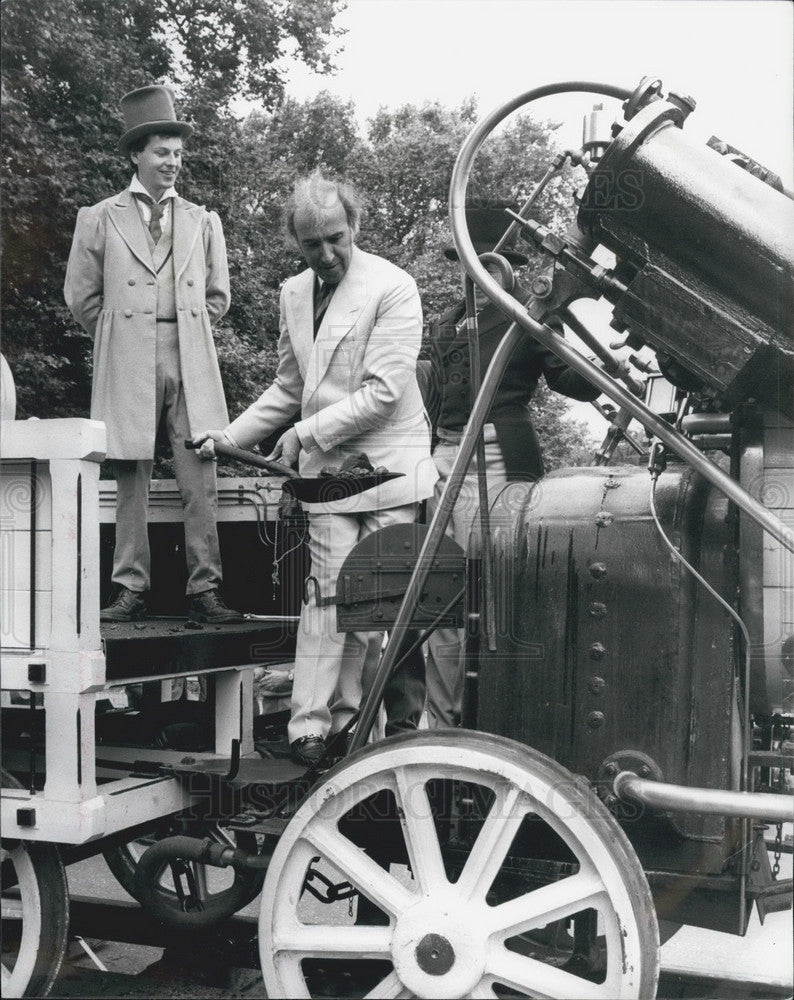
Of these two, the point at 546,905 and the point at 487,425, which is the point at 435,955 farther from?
the point at 487,425

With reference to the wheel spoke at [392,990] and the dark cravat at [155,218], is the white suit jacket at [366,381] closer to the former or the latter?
the dark cravat at [155,218]

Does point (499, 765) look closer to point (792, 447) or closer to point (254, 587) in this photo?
point (792, 447)

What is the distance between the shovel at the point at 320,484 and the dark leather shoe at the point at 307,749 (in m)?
0.71

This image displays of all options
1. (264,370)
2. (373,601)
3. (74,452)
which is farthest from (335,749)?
(264,370)

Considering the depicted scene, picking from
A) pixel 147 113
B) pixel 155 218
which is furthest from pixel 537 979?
pixel 147 113

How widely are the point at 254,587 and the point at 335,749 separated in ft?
3.28

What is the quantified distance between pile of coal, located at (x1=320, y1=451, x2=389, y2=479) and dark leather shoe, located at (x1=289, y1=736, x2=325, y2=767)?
772 millimetres

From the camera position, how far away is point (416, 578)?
2.56 metres

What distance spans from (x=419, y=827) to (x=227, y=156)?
4613 mm

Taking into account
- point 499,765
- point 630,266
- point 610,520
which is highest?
point 630,266

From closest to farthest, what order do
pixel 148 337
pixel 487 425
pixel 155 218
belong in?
1. pixel 487 425
2. pixel 148 337
3. pixel 155 218

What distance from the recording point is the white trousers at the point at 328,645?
323 centimetres

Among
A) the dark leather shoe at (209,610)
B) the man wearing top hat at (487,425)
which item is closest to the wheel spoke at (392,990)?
the man wearing top hat at (487,425)

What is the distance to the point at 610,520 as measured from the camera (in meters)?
2.43
